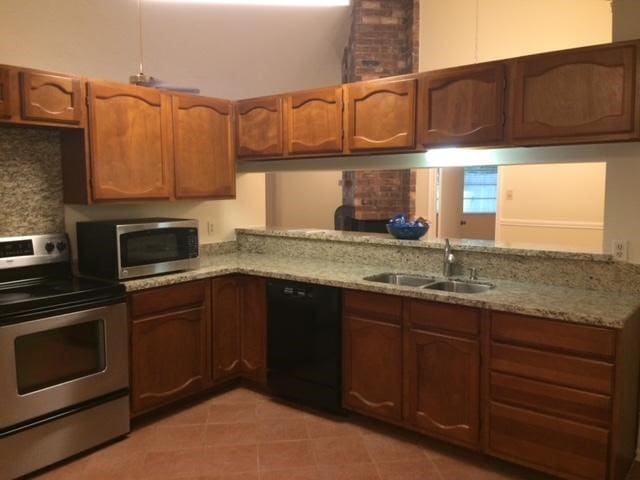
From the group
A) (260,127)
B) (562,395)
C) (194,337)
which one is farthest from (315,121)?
(562,395)

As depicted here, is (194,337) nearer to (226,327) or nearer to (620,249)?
(226,327)

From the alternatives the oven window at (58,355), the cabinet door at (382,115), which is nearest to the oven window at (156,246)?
the oven window at (58,355)

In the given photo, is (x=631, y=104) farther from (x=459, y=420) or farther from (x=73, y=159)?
(x=73, y=159)

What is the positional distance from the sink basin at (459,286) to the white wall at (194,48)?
6.21 ft

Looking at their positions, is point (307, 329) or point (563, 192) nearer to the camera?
point (307, 329)

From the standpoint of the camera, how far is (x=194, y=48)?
4.27m

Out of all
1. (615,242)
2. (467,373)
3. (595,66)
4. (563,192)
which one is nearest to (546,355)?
(467,373)

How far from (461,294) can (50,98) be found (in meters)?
2.46

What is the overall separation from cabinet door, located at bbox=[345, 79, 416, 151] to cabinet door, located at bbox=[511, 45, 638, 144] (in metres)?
0.62

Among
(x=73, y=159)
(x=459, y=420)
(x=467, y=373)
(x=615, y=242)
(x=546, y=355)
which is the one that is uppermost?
(x=73, y=159)

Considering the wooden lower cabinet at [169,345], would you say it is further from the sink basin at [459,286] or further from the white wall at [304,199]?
the white wall at [304,199]

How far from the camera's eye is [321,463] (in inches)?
103

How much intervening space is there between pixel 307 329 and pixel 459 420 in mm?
1049

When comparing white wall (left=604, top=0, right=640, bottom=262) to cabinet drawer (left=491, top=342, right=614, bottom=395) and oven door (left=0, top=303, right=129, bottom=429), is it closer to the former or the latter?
cabinet drawer (left=491, top=342, right=614, bottom=395)
